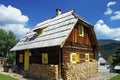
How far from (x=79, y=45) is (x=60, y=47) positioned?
5043 mm

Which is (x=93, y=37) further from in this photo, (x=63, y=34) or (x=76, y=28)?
(x=63, y=34)

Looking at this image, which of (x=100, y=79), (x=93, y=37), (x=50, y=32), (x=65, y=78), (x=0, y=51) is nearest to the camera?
(x=65, y=78)

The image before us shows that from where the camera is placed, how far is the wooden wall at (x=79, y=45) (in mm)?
22319

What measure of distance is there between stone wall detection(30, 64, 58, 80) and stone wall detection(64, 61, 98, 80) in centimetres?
125

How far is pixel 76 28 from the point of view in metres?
24.0

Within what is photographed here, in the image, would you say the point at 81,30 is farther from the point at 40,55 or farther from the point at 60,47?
the point at 60,47

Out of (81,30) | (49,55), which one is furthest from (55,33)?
(81,30)

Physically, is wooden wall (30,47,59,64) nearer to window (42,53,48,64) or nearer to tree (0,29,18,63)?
window (42,53,48,64)

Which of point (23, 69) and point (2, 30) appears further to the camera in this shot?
point (2, 30)

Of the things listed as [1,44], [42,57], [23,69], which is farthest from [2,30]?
[42,57]

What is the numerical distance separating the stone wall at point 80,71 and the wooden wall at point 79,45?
132 centimetres

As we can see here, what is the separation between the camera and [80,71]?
21.9 meters

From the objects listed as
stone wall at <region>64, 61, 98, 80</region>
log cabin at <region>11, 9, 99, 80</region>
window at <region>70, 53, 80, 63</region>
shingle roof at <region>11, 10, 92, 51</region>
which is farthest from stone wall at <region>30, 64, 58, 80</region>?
window at <region>70, 53, 80, 63</region>

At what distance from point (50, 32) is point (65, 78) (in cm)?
630
